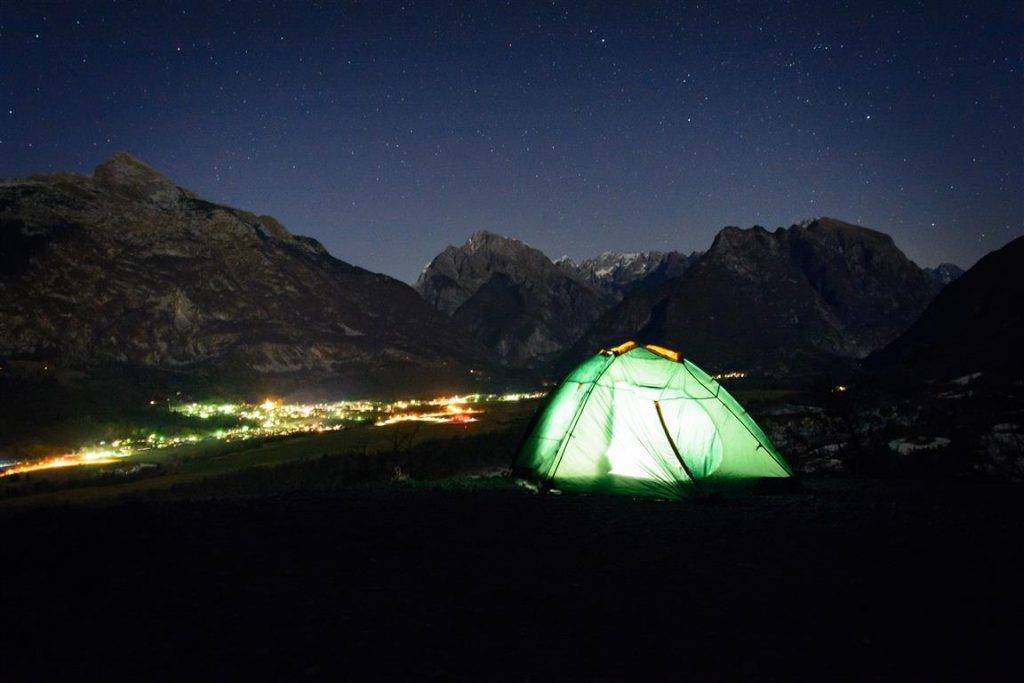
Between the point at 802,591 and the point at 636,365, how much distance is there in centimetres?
1165

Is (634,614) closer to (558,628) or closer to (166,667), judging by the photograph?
(558,628)

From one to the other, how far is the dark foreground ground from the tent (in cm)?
413

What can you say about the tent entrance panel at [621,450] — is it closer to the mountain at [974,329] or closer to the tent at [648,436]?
the tent at [648,436]

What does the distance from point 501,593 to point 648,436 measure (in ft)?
35.2

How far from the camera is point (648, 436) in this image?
18000 millimetres

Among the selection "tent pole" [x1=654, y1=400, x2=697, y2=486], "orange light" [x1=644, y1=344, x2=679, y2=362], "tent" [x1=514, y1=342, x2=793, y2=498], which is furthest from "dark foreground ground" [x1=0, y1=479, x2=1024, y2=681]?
"orange light" [x1=644, y1=344, x2=679, y2=362]

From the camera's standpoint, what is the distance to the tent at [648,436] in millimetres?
17562

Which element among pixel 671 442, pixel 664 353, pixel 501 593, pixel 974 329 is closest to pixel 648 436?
pixel 671 442

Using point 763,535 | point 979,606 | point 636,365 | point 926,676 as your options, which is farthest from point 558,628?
point 636,365

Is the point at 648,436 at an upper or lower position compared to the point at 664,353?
lower

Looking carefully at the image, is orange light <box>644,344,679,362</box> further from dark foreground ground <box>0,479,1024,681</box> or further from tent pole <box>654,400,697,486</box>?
dark foreground ground <box>0,479,1024,681</box>

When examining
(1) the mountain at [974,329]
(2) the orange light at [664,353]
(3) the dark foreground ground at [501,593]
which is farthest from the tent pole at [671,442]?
(1) the mountain at [974,329]

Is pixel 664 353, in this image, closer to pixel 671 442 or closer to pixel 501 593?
pixel 671 442

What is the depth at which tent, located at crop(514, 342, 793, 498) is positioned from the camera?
17562 millimetres
